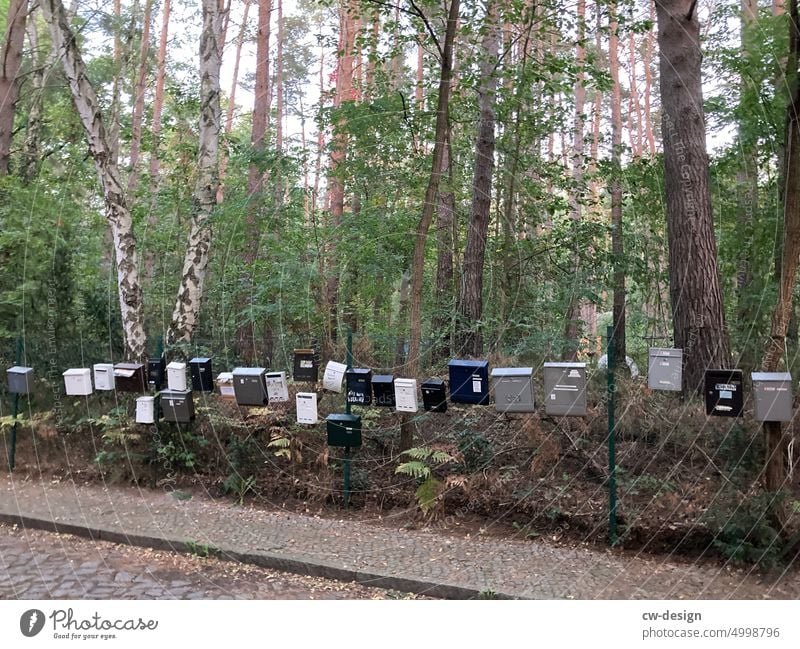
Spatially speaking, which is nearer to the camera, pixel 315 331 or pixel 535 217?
pixel 315 331

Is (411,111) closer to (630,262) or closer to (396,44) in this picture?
(396,44)

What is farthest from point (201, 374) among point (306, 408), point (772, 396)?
point (772, 396)

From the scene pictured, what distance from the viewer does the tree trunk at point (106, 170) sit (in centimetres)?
717

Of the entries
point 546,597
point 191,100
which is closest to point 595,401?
point 546,597

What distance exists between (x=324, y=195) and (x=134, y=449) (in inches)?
394

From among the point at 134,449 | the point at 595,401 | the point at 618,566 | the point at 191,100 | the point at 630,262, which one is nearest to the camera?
the point at 618,566

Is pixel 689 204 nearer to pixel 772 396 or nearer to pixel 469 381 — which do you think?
pixel 772 396

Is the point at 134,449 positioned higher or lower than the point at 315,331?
lower

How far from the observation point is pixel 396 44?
836 centimetres

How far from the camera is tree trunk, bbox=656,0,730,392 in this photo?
21.8ft

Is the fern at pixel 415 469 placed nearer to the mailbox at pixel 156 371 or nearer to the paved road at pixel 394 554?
the paved road at pixel 394 554

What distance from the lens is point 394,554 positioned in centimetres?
525

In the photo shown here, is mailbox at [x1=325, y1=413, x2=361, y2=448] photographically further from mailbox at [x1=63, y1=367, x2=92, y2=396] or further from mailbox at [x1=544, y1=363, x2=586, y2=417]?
mailbox at [x1=63, y1=367, x2=92, y2=396]

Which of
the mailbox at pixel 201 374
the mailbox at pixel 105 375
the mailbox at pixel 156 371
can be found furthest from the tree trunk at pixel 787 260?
the mailbox at pixel 105 375
